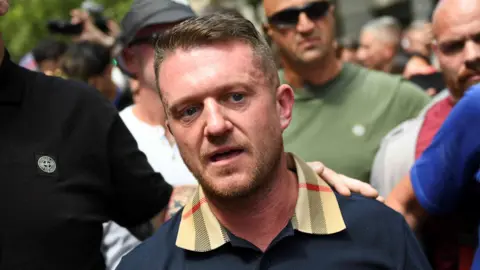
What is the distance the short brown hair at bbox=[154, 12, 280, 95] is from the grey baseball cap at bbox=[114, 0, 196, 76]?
4.95 ft

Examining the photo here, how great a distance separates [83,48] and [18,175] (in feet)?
13.1

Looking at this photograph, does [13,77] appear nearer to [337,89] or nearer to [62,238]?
[62,238]

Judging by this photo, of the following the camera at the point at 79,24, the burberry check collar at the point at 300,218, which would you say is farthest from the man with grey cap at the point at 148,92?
the camera at the point at 79,24

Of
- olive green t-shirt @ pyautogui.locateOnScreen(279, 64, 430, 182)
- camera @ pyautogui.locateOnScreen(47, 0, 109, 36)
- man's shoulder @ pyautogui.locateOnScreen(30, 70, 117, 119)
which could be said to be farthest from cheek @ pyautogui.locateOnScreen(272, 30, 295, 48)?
camera @ pyautogui.locateOnScreen(47, 0, 109, 36)

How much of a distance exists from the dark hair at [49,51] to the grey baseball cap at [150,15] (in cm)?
448

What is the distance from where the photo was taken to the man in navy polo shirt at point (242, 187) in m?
2.55

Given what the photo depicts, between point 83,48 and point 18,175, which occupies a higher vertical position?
point 18,175

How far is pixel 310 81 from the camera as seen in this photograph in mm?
4785

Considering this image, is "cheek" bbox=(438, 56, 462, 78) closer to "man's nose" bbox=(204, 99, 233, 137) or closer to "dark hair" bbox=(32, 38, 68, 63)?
"man's nose" bbox=(204, 99, 233, 137)

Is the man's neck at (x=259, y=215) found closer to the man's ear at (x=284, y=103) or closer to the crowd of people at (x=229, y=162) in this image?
the crowd of people at (x=229, y=162)

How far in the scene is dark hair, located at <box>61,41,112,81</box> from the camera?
6602 millimetres

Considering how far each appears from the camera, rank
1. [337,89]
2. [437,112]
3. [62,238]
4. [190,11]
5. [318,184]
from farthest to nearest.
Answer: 1. [337,89]
2. [190,11]
3. [437,112]
4. [62,238]
5. [318,184]

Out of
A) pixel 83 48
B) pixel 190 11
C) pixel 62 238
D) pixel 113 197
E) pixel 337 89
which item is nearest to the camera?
pixel 62 238

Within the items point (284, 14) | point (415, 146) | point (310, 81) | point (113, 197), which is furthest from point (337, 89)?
point (113, 197)
